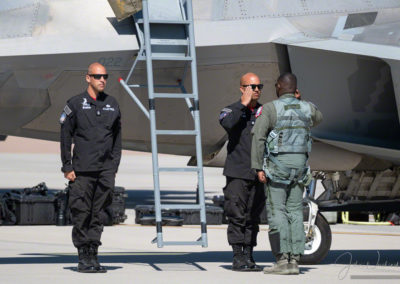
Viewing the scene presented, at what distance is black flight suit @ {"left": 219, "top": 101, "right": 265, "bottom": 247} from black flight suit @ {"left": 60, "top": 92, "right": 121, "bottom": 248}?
117 cm

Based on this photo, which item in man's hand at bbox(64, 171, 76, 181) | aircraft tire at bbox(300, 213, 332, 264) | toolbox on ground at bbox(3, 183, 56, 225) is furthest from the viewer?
toolbox on ground at bbox(3, 183, 56, 225)

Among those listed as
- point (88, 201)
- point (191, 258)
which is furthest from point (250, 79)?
point (191, 258)

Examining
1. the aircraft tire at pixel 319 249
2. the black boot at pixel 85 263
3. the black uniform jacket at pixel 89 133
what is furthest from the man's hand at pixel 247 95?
the black boot at pixel 85 263

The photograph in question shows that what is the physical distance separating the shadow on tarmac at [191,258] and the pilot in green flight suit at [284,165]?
99 cm

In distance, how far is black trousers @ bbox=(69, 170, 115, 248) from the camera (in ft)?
32.7

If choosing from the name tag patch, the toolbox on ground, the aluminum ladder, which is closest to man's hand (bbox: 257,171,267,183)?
the aluminum ladder

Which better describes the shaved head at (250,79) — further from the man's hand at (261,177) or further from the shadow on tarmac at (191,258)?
the shadow on tarmac at (191,258)

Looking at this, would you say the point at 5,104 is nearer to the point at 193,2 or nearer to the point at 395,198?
the point at 193,2

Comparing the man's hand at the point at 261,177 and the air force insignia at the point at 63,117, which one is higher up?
the air force insignia at the point at 63,117

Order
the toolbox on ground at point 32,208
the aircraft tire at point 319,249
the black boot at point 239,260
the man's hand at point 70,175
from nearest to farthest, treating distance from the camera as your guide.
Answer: the man's hand at point 70,175 → the black boot at point 239,260 → the aircraft tire at point 319,249 → the toolbox on ground at point 32,208

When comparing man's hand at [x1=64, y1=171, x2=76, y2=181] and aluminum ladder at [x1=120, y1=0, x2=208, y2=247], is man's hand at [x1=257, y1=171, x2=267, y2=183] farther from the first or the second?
man's hand at [x1=64, y1=171, x2=76, y2=181]

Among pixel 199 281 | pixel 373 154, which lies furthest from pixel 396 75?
pixel 199 281

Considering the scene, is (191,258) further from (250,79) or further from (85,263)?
(250,79)

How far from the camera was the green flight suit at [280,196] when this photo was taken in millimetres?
9828
